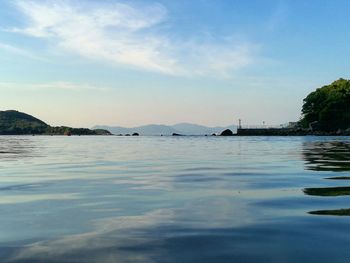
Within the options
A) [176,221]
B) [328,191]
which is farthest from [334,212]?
[328,191]

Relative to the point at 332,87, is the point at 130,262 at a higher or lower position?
lower

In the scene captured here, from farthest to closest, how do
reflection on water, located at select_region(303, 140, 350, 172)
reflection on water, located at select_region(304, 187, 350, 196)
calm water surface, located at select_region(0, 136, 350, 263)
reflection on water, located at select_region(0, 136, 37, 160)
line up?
reflection on water, located at select_region(0, 136, 37, 160), reflection on water, located at select_region(303, 140, 350, 172), reflection on water, located at select_region(304, 187, 350, 196), calm water surface, located at select_region(0, 136, 350, 263)

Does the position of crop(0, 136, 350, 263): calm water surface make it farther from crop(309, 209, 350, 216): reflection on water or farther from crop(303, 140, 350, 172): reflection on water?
crop(303, 140, 350, 172): reflection on water

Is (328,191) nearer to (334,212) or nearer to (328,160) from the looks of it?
(334,212)

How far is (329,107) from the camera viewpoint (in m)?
173

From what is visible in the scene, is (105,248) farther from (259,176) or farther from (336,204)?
(259,176)

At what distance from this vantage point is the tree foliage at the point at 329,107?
569 feet

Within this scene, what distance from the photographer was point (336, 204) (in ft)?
34.6

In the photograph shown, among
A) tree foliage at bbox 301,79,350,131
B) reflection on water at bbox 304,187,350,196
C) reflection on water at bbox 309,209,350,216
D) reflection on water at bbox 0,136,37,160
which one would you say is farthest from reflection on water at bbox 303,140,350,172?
tree foliage at bbox 301,79,350,131

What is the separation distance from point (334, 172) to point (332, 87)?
19119cm

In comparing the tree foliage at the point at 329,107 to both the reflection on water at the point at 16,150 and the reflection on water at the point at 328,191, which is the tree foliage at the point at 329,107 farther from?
the reflection on water at the point at 328,191

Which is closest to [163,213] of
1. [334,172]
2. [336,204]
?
[336,204]

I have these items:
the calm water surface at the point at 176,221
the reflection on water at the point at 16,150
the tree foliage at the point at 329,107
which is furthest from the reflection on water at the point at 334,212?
the tree foliage at the point at 329,107

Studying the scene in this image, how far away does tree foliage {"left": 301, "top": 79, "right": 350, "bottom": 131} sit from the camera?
173500 mm
